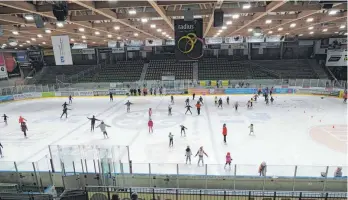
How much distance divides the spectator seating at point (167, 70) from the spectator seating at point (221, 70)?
6.35 ft

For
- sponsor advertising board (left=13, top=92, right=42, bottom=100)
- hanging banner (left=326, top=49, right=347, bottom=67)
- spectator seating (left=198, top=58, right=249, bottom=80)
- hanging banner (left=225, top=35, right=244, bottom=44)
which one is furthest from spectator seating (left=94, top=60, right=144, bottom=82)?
hanging banner (left=326, top=49, right=347, bottom=67)

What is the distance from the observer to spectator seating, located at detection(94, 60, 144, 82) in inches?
1405

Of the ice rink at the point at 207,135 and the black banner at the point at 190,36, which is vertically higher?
the black banner at the point at 190,36

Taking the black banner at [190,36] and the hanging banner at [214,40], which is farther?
the hanging banner at [214,40]

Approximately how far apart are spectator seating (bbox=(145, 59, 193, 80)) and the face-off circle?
15.8 m

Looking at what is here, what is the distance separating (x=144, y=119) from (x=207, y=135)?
588cm

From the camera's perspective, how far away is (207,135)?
46.1 ft

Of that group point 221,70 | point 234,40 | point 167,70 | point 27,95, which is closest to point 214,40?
point 234,40

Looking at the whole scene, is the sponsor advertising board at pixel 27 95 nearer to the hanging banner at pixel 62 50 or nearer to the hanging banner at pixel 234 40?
the hanging banner at pixel 62 50

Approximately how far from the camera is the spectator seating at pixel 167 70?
35312mm

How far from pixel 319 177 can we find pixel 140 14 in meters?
9.74

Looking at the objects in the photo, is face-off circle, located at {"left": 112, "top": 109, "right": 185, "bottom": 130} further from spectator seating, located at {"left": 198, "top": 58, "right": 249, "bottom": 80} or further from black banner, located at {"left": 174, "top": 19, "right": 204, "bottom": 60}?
spectator seating, located at {"left": 198, "top": 58, "right": 249, "bottom": 80}

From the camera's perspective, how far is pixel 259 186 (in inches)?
Result: 323

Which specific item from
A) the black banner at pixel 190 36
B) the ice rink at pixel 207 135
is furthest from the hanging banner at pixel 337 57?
the black banner at pixel 190 36
